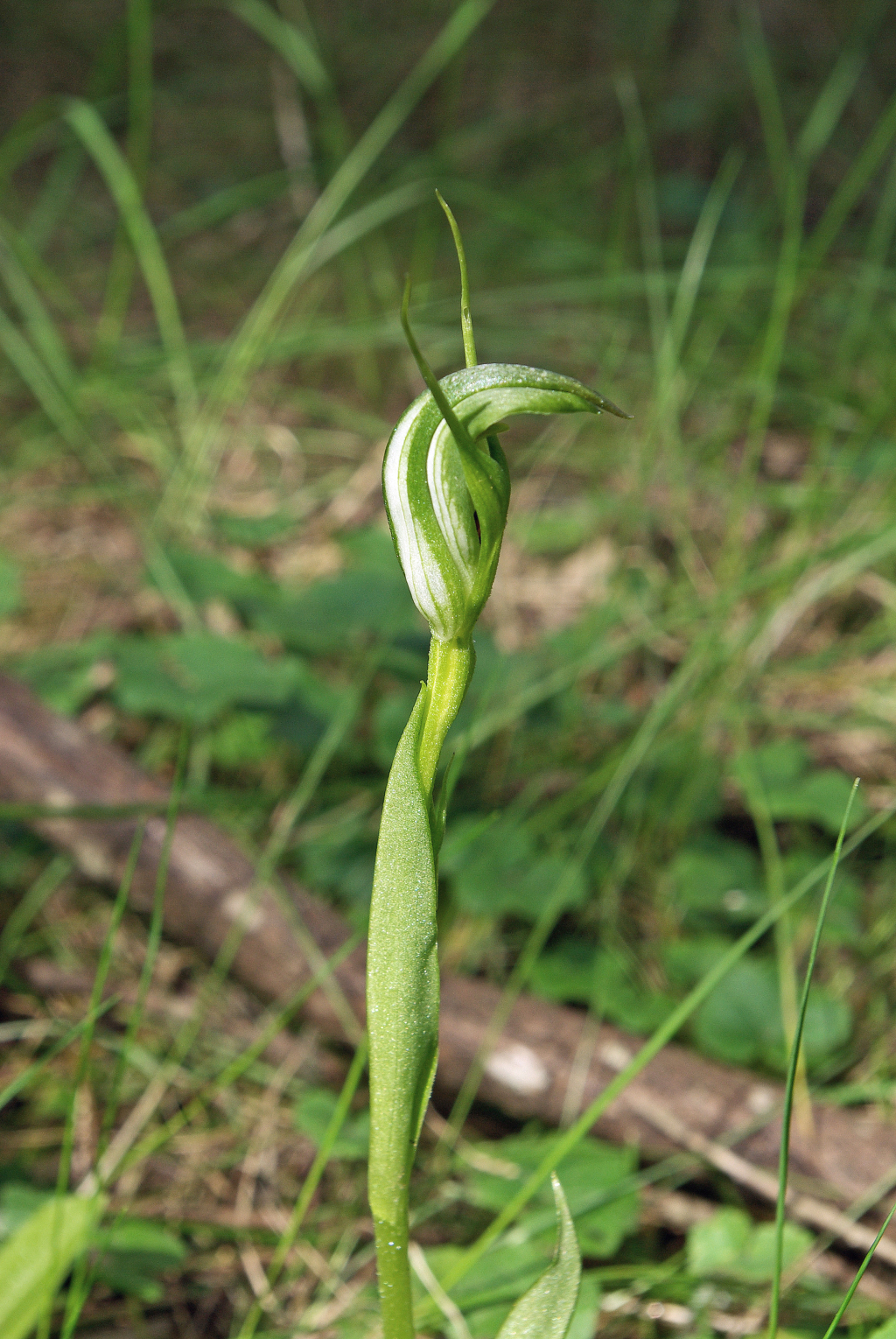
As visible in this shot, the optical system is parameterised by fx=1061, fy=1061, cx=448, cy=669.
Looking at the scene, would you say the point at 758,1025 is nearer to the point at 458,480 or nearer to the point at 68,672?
the point at 458,480

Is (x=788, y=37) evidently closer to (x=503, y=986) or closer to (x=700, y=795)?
(x=700, y=795)

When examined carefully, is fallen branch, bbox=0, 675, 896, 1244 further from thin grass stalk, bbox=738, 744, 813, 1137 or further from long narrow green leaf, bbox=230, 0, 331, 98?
long narrow green leaf, bbox=230, 0, 331, 98

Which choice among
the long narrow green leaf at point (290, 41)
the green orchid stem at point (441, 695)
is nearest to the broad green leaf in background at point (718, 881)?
the green orchid stem at point (441, 695)

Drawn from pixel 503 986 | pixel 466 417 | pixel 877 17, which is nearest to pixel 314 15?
pixel 877 17

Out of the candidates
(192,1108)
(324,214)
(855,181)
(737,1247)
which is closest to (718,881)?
(737,1247)

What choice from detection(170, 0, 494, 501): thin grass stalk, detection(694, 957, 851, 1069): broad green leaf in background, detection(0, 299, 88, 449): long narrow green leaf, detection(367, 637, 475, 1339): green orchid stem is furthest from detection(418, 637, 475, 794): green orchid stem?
detection(0, 299, 88, 449): long narrow green leaf

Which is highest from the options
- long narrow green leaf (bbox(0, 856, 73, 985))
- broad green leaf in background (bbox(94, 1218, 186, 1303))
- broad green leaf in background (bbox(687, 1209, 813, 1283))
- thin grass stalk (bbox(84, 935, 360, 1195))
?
long narrow green leaf (bbox(0, 856, 73, 985))
